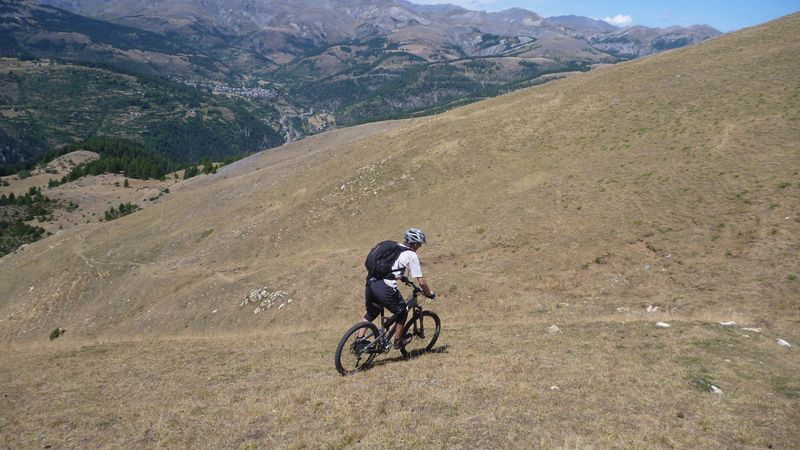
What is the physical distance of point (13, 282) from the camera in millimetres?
60625

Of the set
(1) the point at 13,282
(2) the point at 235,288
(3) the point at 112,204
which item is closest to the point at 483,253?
(2) the point at 235,288

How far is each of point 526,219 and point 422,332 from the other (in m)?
22.5

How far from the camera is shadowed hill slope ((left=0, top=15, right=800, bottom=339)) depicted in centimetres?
2697

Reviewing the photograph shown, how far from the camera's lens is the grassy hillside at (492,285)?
11.7 meters

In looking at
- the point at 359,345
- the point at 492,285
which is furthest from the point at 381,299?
the point at 492,285

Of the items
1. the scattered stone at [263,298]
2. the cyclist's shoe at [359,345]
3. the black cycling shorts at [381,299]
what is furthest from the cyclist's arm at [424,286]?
the scattered stone at [263,298]

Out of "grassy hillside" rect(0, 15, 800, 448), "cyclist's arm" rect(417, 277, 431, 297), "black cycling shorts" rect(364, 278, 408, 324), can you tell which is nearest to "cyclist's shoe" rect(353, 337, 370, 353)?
"black cycling shorts" rect(364, 278, 408, 324)

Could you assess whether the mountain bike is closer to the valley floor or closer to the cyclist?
the cyclist

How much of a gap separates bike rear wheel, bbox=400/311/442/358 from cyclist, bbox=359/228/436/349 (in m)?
1.15

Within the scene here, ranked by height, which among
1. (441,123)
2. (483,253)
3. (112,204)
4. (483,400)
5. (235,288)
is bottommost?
(112,204)

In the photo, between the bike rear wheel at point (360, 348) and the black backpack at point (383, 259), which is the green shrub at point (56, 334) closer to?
the bike rear wheel at point (360, 348)

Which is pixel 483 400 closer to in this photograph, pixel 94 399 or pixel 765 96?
pixel 94 399

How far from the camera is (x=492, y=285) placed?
29.6 meters

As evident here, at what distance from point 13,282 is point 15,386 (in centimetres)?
5588
